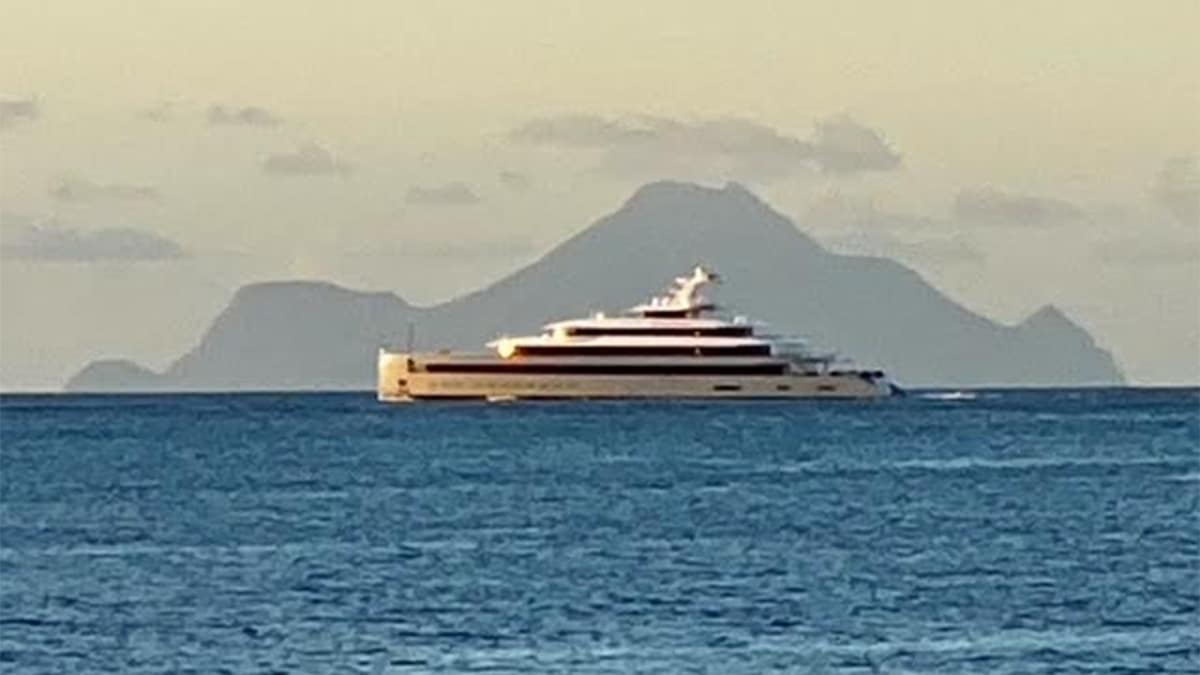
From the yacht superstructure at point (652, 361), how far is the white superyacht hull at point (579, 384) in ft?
0.16

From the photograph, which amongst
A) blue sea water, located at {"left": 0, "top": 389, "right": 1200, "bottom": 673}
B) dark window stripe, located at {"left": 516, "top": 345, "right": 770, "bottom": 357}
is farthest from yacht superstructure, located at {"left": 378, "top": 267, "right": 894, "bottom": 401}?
blue sea water, located at {"left": 0, "top": 389, "right": 1200, "bottom": 673}

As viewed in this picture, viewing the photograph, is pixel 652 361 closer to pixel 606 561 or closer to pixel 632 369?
pixel 632 369

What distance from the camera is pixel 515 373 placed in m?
189

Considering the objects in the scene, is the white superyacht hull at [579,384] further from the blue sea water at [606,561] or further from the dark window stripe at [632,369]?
the blue sea water at [606,561]

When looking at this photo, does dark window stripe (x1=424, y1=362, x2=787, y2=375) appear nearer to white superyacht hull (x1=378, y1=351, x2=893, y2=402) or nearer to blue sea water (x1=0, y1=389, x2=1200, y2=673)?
white superyacht hull (x1=378, y1=351, x2=893, y2=402)

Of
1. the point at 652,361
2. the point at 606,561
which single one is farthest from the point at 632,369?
the point at 606,561

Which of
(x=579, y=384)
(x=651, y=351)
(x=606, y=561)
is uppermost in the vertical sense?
(x=651, y=351)

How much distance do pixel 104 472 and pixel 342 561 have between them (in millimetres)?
47495

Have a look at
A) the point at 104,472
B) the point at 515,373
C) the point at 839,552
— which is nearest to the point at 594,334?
the point at 515,373

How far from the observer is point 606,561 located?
6612 cm

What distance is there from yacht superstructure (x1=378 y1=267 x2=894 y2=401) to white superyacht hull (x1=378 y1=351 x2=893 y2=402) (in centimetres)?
5

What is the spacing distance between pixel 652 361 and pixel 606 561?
391 feet

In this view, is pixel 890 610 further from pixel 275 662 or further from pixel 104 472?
pixel 104 472

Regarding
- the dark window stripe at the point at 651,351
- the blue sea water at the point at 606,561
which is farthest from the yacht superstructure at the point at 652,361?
the blue sea water at the point at 606,561
